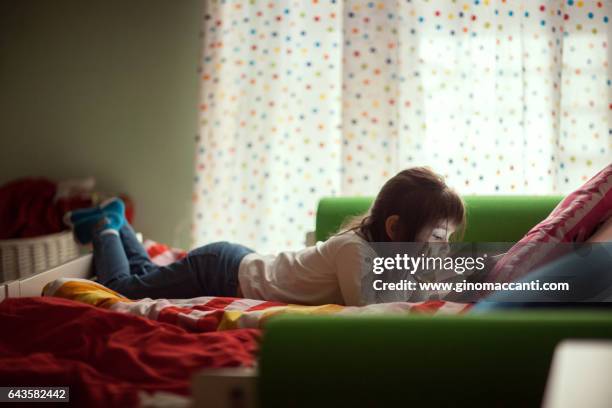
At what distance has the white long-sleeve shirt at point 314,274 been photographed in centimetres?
156

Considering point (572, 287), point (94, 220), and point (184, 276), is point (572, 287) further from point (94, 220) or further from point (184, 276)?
point (94, 220)

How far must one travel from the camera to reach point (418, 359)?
83 cm

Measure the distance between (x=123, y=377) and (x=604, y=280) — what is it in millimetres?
963

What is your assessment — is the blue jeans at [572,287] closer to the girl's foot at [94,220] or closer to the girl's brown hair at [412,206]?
the girl's brown hair at [412,206]

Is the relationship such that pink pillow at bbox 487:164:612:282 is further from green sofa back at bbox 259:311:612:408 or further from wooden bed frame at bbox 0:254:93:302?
wooden bed frame at bbox 0:254:93:302

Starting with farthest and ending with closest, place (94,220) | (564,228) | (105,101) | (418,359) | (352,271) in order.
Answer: (105,101), (94,220), (352,271), (564,228), (418,359)

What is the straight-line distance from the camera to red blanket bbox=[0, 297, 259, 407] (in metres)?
1.02

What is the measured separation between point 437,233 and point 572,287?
0.44 meters

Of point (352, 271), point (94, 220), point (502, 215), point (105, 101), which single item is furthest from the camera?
point (105, 101)

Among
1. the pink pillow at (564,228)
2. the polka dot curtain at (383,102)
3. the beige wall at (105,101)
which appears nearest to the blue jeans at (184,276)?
the pink pillow at (564,228)

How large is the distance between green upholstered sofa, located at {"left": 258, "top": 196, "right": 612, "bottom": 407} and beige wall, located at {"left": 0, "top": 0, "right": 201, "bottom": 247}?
259 centimetres

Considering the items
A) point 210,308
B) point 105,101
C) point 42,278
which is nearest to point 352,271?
point 210,308

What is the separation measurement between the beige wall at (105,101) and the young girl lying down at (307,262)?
1.32 metres

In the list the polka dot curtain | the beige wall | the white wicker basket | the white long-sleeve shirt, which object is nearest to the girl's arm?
the white long-sleeve shirt
